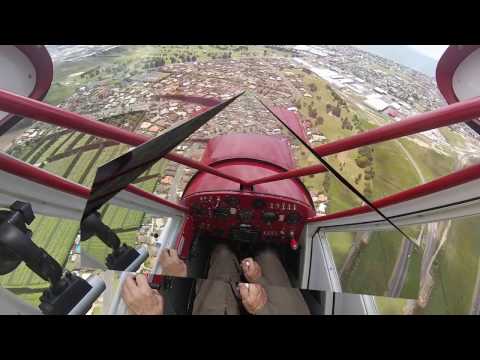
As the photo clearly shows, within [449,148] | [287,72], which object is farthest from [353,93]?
[449,148]

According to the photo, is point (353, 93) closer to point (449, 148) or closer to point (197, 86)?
point (449, 148)

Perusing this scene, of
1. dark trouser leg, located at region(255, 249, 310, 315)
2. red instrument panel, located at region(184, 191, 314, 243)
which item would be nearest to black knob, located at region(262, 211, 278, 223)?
red instrument panel, located at region(184, 191, 314, 243)

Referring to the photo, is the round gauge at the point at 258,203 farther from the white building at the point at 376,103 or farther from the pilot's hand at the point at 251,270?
the white building at the point at 376,103

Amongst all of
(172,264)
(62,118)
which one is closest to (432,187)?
(172,264)

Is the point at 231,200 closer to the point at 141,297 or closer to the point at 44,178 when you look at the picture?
the point at 141,297

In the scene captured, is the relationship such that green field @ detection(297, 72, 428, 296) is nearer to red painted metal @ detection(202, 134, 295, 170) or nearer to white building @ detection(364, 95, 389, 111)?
red painted metal @ detection(202, 134, 295, 170)
